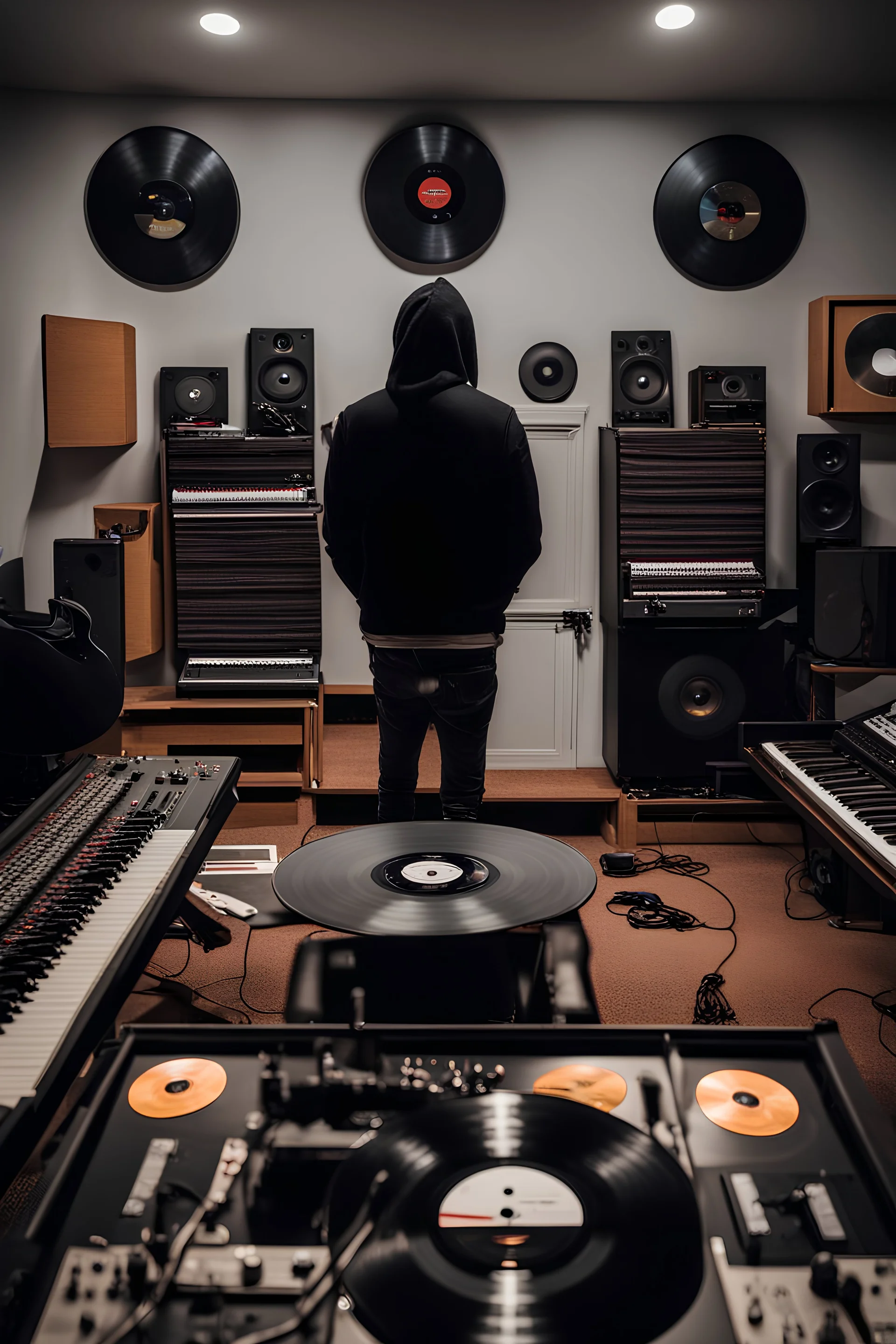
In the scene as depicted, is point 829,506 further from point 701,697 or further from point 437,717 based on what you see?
point 437,717

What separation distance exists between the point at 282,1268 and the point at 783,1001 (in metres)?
2.25

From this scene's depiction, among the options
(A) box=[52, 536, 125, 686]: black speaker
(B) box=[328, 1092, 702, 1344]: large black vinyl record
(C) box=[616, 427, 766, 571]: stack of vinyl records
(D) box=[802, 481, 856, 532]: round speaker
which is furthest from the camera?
(D) box=[802, 481, 856, 532]: round speaker

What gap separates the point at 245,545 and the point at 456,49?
6.39 ft

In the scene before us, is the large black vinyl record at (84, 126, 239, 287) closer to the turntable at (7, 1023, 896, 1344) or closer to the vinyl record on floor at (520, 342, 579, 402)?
the vinyl record on floor at (520, 342, 579, 402)

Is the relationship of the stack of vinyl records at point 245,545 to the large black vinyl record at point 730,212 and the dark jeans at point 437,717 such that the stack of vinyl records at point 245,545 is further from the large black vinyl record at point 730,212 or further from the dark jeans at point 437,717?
the large black vinyl record at point 730,212

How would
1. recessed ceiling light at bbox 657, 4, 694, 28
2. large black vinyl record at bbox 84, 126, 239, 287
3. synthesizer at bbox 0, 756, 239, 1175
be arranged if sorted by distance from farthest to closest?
1. large black vinyl record at bbox 84, 126, 239, 287
2. recessed ceiling light at bbox 657, 4, 694, 28
3. synthesizer at bbox 0, 756, 239, 1175

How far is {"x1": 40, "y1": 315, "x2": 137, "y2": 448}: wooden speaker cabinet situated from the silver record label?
2.39 meters

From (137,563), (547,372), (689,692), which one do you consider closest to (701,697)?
(689,692)

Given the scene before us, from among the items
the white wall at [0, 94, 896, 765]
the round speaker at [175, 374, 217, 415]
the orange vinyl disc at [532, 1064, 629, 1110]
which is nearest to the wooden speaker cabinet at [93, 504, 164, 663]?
the white wall at [0, 94, 896, 765]

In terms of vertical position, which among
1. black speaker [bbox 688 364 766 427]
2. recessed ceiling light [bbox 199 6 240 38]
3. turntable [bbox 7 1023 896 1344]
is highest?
recessed ceiling light [bbox 199 6 240 38]

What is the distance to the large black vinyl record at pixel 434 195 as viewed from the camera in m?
4.17

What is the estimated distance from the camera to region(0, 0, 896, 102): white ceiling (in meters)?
3.34

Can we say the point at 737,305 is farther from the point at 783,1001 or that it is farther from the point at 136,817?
the point at 136,817

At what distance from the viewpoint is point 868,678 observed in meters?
3.72
